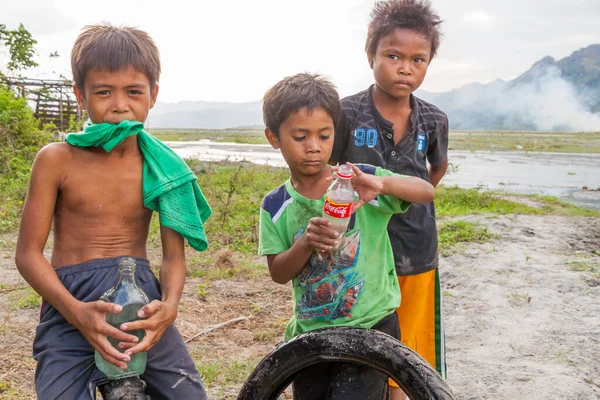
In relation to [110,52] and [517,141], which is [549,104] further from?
[110,52]

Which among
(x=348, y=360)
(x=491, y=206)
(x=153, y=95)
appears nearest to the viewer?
(x=348, y=360)

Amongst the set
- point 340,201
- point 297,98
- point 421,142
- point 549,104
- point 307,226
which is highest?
point 549,104

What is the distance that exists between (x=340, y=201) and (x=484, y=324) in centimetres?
307

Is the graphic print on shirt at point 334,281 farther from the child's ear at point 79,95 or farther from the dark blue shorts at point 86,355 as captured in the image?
the child's ear at point 79,95

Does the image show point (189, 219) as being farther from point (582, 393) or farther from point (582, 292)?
point (582, 292)

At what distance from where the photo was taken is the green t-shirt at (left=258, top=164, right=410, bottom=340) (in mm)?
2090

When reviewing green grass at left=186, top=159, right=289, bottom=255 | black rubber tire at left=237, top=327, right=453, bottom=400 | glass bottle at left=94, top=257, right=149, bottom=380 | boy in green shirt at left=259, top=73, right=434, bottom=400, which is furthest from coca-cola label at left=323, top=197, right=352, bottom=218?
green grass at left=186, top=159, right=289, bottom=255

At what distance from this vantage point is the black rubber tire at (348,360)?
1816 millimetres

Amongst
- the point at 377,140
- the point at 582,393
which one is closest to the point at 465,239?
the point at 582,393

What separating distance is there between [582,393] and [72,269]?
2.89m

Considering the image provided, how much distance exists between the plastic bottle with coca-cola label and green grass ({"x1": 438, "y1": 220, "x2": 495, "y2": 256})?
4.96m

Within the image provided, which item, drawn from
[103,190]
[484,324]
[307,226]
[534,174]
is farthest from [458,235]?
[534,174]

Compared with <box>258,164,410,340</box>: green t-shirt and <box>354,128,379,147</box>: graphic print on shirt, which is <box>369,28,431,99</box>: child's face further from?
<box>258,164,410,340</box>: green t-shirt

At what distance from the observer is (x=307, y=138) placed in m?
2.07
